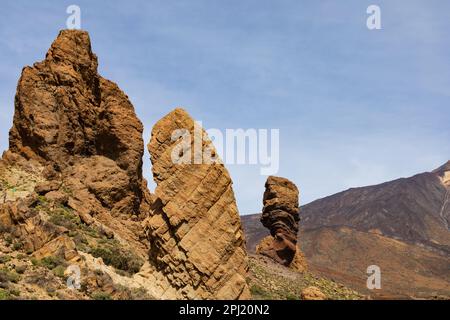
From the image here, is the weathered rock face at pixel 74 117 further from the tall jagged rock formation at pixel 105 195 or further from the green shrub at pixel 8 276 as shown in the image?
the green shrub at pixel 8 276

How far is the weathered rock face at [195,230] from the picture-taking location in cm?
1529

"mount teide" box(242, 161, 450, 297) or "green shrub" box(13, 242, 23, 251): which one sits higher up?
"green shrub" box(13, 242, 23, 251)

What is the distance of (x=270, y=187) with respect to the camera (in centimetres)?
5881

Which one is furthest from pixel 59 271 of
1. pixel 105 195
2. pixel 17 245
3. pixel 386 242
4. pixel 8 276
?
pixel 386 242

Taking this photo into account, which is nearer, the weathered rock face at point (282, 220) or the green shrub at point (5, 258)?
the green shrub at point (5, 258)

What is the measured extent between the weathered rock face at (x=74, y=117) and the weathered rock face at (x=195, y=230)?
20.3 meters

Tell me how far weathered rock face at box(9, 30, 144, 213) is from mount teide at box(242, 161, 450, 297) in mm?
50061

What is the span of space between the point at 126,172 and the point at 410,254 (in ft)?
329

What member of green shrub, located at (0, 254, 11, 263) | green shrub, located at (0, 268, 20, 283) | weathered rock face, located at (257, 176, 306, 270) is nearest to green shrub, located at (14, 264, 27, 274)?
green shrub, located at (0, 268, 20, 283)

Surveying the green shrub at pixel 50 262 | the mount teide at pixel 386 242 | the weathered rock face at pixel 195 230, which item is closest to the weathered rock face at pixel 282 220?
the mount teide at pixel 386 242

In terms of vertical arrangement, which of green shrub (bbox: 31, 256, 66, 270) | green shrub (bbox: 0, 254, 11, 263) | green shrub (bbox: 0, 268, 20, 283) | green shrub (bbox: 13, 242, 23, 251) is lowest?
green shrub (bbox: 0, 268, 20, 283)

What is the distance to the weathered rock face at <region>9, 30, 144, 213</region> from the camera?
3450cm

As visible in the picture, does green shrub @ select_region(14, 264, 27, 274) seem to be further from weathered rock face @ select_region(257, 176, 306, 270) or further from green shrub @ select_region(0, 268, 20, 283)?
weathered rock face @ select_region(257, 176, 306, 270)
